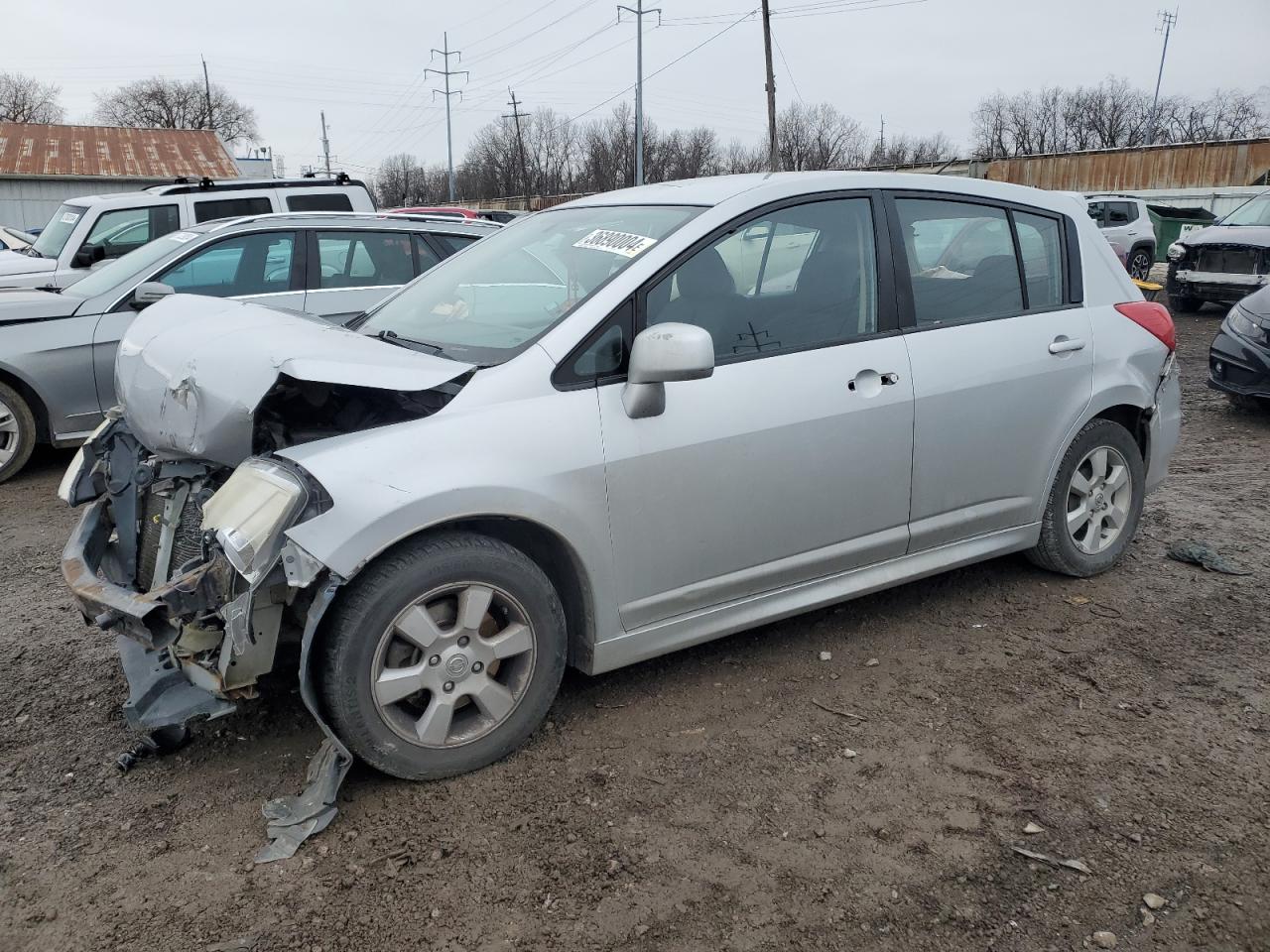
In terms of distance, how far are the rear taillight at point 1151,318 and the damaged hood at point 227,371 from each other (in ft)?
10.3

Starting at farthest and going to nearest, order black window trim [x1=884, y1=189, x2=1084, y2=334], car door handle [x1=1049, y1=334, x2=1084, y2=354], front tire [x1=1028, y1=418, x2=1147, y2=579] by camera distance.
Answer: front tire [x1=1028, y1=418, x2=1147, y2=579] → car door handle [x1=1049, y1=334, x2=1084, y2=354] → black window trim [x1=884, y1=189, x2=1084, y2=334]

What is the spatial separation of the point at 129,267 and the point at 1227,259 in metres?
13.3

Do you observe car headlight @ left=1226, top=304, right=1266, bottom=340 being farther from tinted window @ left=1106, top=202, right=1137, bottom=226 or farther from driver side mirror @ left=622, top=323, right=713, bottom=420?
tinted window @ left=1106, top=202, right=1137, bottom=226

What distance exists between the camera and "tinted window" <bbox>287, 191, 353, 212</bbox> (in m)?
9.88

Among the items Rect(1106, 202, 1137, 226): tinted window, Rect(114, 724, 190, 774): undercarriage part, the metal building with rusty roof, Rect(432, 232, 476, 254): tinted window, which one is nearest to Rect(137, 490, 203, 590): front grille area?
Rect(114, 724, 190, 774): undercarriage part

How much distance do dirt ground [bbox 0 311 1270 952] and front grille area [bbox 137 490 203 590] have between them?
0.57m

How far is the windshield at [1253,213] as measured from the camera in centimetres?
1369

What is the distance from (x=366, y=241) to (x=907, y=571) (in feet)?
17.2

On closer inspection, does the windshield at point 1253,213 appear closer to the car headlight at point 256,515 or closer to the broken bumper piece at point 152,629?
the car headlight at point 256,515

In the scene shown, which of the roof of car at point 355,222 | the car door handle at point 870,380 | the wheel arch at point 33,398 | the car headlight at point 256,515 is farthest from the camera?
the roof of car at point 355,222

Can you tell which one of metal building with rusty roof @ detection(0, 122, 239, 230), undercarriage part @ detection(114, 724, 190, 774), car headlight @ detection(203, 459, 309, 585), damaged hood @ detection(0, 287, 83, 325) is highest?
metal building with rusty roof @ detection(0, 122, 239, 230)

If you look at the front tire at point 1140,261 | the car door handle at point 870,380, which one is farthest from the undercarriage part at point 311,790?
the front tire at point 1140,261

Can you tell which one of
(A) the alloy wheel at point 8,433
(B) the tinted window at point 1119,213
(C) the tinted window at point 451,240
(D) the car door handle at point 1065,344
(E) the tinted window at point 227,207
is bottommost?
(A) the alloy wheel at point 8,433

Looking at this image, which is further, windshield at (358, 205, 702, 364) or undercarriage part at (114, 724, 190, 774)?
windshield at (358, 205, 702, 364)
